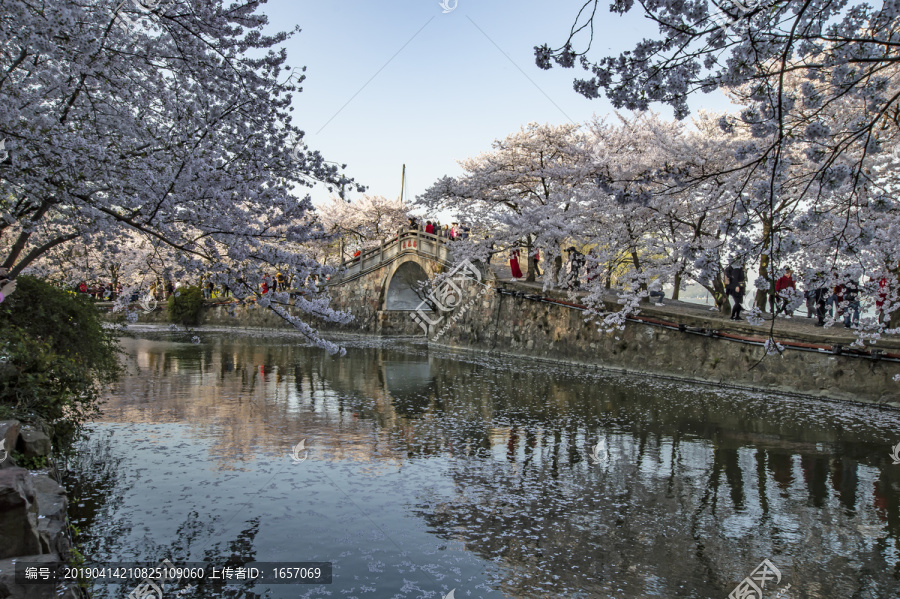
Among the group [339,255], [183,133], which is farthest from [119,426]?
[339,255]

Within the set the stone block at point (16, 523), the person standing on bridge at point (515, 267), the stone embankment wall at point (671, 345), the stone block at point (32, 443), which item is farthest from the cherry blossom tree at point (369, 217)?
the stone block at point (16, 523)

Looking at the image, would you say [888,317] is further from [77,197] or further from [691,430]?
[77,197]

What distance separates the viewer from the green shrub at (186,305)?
39500 mm

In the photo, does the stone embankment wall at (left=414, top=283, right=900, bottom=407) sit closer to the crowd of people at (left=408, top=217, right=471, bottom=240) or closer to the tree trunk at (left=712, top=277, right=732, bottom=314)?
the tree trunk at (left=712, top=277, right=732, bottom=314)

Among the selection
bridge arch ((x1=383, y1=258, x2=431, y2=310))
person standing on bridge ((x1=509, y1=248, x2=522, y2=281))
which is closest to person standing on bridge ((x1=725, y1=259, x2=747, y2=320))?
person standing on bridge ((x1=509, y1=248, x2=522, y2=281))

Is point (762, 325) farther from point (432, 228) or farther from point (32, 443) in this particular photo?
point (432, 228)

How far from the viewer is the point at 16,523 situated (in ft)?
11.9

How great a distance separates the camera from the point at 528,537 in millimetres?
5742

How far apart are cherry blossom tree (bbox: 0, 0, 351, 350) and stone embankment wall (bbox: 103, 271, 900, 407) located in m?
1.34

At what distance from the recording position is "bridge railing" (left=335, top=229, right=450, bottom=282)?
89.1 ft

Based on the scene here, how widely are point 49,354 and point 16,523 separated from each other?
3.92m

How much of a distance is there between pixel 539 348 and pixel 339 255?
30841 mm

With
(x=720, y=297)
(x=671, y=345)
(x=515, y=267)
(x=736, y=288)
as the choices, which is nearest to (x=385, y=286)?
(x=515, y=267)

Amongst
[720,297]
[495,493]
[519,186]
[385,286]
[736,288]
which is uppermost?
[519,186]
